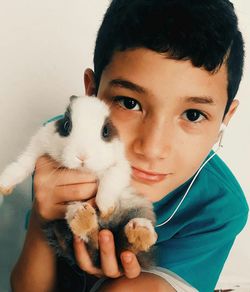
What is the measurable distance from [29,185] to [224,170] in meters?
0.49

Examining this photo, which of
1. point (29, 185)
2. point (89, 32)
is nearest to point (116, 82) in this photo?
point (89, 32)

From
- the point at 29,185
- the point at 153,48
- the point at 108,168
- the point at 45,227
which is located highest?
the point at 153,48

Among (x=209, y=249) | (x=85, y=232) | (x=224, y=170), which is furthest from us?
(x=224, y=170)

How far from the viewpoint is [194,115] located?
70 centimetres

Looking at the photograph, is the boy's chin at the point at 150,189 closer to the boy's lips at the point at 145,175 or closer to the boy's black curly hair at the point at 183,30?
the boy's lips at the point at 145,175

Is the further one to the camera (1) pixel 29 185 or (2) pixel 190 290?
(1) pixel 29 185

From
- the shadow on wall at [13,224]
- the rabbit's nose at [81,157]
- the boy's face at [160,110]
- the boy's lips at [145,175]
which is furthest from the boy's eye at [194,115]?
the shadow on wall at [13,224]

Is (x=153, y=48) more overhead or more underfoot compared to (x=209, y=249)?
more overhead

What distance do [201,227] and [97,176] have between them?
0.32 metres

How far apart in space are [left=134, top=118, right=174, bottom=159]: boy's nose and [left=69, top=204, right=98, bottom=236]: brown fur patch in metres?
0.15

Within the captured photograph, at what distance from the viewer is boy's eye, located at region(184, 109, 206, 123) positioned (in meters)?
0.70

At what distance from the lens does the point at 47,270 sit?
785 mm

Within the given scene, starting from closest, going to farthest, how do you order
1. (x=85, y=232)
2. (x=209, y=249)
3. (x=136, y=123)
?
(x=85, y=232) < (x=136, y=123) < (x=209, y=249)

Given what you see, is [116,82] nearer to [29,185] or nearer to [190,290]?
[190,290]
